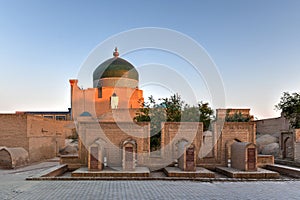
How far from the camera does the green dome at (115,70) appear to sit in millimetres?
31906

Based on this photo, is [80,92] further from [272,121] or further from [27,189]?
[27,189]

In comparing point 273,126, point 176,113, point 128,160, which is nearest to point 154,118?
point 176,113

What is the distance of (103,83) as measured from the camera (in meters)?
32.3

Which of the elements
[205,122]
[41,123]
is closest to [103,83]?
[41,123]

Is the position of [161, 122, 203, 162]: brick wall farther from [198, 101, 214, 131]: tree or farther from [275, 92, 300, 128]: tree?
[275, 92, 300, 128]: tree

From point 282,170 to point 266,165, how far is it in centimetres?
126

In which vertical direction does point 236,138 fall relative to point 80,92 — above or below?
below

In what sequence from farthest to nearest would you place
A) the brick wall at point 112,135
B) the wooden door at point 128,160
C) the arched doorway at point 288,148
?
the arched doorway at point 288,148, the brick wall at point 112,135, the wooden door at point 128,160

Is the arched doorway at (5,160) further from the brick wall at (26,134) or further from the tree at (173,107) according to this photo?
the tree at (173,107)

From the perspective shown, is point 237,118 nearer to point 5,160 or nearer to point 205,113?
point 205,113

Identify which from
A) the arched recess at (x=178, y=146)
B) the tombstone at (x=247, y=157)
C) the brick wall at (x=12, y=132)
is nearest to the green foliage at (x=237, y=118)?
the arched recess at (x=178, y=146)

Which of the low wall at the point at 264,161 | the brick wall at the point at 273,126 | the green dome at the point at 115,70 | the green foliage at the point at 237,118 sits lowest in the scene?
the low wall at the point at 264,161

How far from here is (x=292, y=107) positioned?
21219mm

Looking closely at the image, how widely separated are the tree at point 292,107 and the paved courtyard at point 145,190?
40.2 ft
